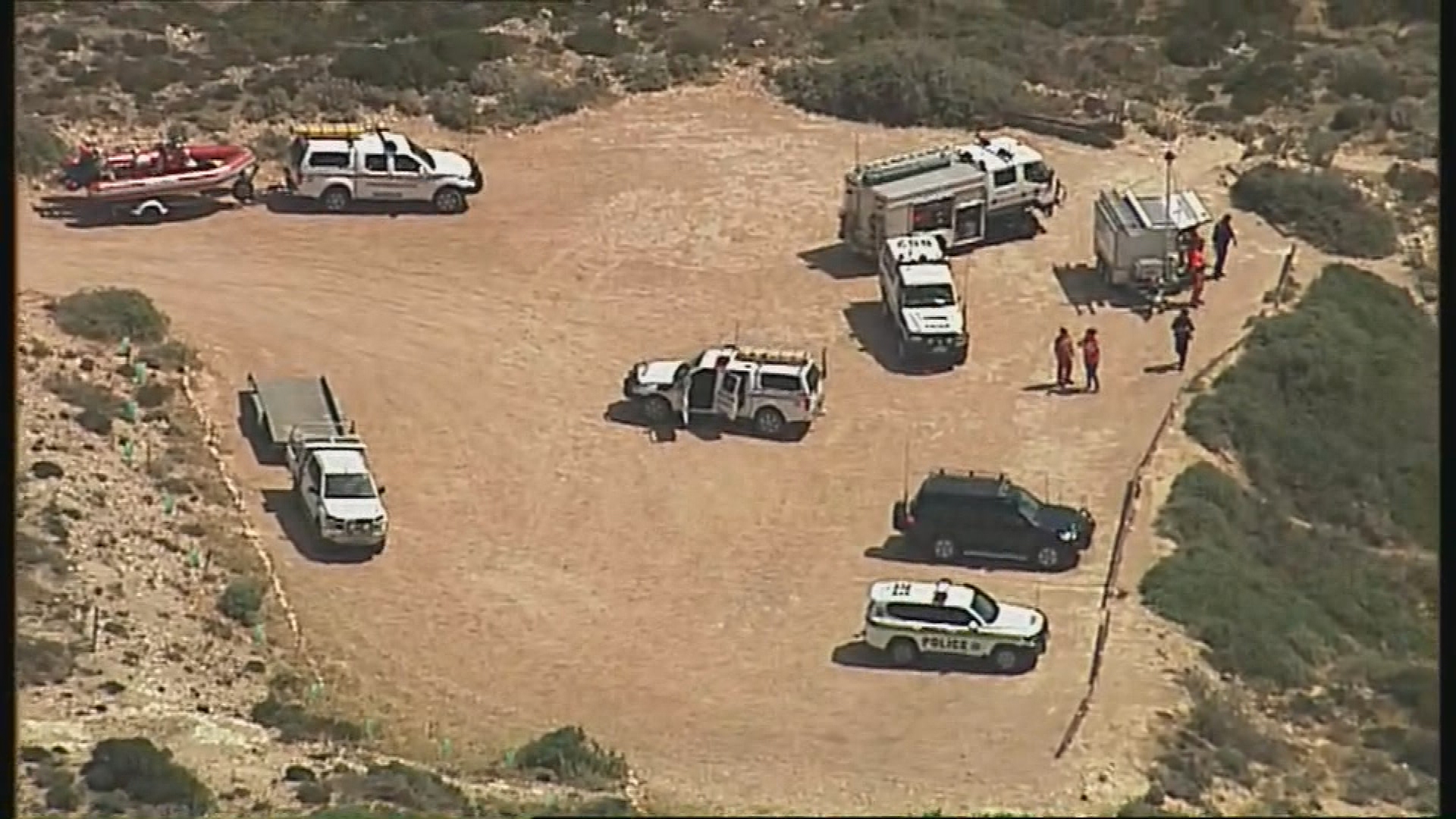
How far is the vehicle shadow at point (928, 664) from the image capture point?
44062mm

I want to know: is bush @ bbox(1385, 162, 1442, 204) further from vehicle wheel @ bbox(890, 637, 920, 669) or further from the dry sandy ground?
vehicle wheel @ bbox(890, 637, 920, 669)

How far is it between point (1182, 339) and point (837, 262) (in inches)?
337

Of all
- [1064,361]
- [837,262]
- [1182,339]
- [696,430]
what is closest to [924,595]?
[696,430]

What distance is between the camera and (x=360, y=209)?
64250 mm

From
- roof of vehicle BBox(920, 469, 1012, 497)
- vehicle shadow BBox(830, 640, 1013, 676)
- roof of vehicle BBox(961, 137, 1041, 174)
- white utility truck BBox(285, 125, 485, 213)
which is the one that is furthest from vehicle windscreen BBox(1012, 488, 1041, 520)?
white utility truck BBox(285, 125, 485, 213)

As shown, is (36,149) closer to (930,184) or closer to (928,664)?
(930,184)

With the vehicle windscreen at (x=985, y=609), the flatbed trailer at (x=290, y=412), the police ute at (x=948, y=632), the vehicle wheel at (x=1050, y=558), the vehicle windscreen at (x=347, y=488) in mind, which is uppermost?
the flatbed trailer at (x=290, y=412)

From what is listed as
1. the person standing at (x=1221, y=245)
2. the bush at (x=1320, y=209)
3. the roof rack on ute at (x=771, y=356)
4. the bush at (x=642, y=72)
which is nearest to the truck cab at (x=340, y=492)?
the roof rack on ute at (x=771, y=356)

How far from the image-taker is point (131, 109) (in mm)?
70125

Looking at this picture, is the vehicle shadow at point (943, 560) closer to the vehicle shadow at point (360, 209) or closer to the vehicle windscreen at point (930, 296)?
the vehicle windscreen at point (930, 296)

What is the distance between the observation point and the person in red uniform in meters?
59.0

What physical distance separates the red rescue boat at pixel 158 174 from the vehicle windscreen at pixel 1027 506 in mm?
22182

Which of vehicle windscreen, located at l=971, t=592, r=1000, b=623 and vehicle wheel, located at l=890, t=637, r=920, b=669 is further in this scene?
vehicle windscreen, located at l=971, t=592, r=1000, b=623

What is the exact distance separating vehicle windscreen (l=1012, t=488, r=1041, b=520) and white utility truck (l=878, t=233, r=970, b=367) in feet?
24.6
